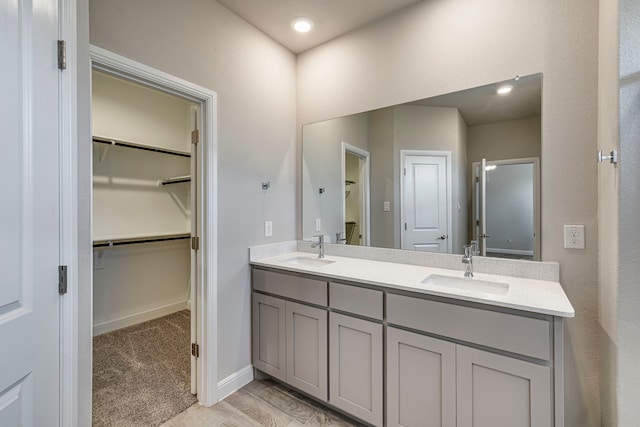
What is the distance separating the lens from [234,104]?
215cm

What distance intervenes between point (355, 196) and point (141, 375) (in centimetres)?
222

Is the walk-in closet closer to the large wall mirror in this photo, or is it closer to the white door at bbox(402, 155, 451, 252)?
the large wall mirror

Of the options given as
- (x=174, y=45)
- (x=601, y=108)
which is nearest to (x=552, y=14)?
(x=601, y=108)

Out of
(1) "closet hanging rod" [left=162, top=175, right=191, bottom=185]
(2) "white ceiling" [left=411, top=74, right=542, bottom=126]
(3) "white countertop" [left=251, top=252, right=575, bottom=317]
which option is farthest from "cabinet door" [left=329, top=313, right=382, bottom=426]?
(1) "closet hanging rod" [left=162, top=175, right=191, bottom=185]

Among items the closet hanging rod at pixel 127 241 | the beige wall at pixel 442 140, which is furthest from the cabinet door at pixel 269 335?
the closet hanging rod at pixel 127 241

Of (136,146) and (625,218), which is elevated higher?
(136,146)

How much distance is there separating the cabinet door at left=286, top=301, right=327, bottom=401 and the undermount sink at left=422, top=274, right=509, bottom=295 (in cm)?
71

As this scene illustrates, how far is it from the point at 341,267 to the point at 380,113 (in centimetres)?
120

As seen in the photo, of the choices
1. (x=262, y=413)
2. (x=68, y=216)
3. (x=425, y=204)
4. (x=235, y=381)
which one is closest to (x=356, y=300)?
Result: (x=425, y=204)

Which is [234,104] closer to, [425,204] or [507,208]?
[425,204]

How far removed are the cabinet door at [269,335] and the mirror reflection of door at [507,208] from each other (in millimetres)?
1456

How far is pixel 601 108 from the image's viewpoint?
55.6 inches

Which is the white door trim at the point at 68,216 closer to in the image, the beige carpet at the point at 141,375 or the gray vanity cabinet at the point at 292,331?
the beige carpet at the point at 141,375

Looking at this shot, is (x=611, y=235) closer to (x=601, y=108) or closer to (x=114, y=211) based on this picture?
(x=601, y=108)
